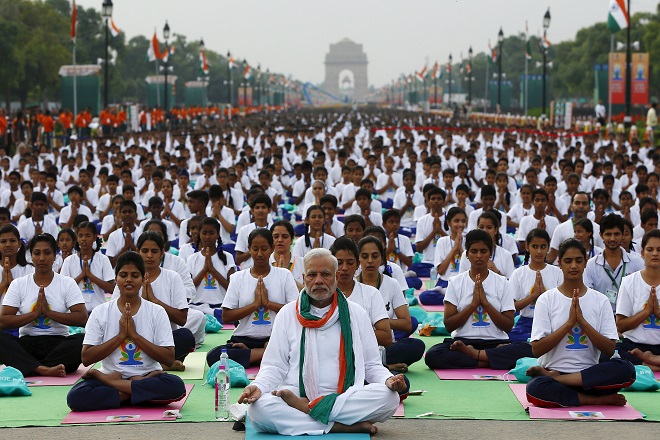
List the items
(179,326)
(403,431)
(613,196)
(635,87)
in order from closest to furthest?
(403,431) → (179,326) → (613,196) → (635,87)

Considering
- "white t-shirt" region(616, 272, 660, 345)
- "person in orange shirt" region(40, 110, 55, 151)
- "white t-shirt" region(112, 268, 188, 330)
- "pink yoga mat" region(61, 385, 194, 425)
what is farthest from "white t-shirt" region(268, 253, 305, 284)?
"person in orange shirt" region(40, 110, 55, 151)

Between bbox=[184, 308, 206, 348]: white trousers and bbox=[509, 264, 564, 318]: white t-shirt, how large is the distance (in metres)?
2.73

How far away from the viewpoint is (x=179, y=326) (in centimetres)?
1063

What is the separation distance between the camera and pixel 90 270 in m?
11.4

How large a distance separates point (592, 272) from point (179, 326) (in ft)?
12.1

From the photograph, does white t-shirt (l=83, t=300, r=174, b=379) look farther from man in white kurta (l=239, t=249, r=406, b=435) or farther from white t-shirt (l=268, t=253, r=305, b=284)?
white t-shirt (l=268, t=253, r=305, b=284)

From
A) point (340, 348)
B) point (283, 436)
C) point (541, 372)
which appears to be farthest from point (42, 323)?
point (541, 372)

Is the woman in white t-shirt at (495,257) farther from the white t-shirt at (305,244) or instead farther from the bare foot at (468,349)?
the white t-shirt at (305,244)

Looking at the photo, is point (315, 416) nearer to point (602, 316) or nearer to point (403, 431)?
point (403, 431)

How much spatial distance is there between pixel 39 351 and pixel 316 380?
330 cm

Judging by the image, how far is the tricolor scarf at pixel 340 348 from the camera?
Answer: 7188mm

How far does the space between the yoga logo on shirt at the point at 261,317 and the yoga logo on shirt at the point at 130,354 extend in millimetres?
1491

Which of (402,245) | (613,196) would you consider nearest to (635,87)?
(613,196)

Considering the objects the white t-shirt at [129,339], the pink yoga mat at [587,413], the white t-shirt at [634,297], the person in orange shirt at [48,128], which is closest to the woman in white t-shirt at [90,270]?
the white t-shirt at [129,339]
